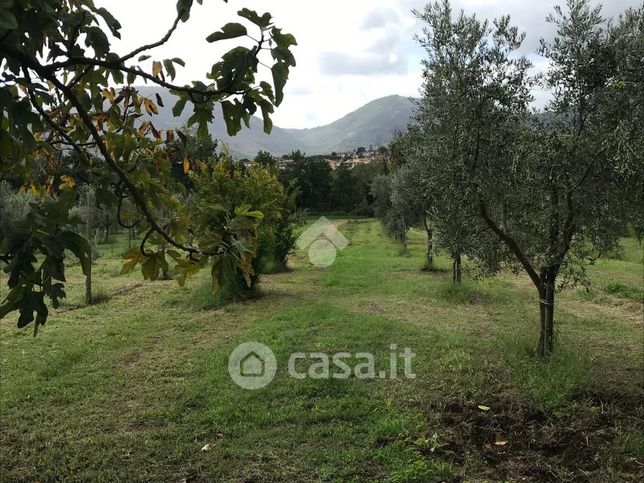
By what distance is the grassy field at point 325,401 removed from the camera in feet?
13.2

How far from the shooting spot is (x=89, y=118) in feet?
6.16

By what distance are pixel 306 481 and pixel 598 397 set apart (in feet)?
11.3

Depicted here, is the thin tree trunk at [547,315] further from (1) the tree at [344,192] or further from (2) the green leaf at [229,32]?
(1) the tree at [344,192]

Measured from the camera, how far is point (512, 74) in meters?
5.75

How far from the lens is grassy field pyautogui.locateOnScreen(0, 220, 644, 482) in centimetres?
402

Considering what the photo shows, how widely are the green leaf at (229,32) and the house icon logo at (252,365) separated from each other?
4790 millimetres

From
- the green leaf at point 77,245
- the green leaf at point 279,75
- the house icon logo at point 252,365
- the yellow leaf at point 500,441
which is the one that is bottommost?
the yellow leaf at point 500,441

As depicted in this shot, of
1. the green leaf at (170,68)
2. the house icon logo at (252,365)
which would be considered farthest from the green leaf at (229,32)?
the house icon logo at (252,365)

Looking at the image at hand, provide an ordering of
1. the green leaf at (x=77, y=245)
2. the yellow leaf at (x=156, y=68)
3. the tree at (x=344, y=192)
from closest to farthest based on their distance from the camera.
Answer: the green leaf at (x=77, y=245), the yellow leaf at (x=156, y=68), the tree at (x=344, y=192)

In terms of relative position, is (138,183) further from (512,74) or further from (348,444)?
(512,74)

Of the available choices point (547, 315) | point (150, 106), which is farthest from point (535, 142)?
point (150, 106)

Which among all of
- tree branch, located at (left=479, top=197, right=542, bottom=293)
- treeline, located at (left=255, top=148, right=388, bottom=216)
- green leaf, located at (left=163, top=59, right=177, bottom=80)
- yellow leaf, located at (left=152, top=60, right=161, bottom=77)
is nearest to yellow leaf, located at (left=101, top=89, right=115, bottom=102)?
yellow leaf, located at (left=152, top=60, right=161, bottom=77)

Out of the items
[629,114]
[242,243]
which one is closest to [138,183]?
[242,243]

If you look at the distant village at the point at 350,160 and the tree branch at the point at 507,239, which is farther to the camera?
the distant village at the point at 350,160
